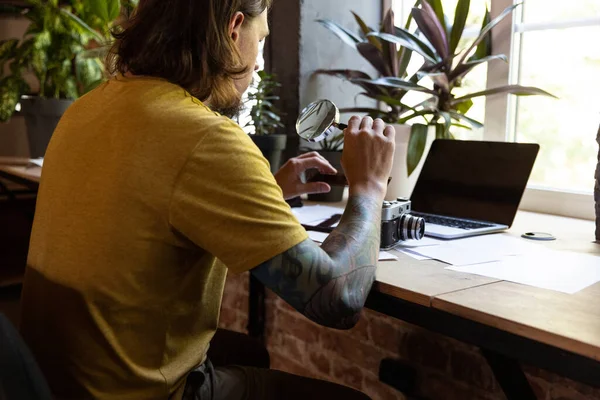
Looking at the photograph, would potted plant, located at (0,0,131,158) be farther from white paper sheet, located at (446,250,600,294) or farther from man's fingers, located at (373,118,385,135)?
white paper sheet, located at (446,250,600,294)

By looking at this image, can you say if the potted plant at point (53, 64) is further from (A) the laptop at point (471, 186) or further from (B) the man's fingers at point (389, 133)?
(B) the man's fingers at point (389, 133)

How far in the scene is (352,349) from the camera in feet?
6.72

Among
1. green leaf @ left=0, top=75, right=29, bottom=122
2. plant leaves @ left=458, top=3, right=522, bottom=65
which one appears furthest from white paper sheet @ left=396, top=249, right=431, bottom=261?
green leaf @ left=0, top=75, right=29, bottom=122

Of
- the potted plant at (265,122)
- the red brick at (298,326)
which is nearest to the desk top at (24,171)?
the potted plant at (265,122)

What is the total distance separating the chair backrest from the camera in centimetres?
70

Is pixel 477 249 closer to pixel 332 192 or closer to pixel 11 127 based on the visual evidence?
pixel 332 192

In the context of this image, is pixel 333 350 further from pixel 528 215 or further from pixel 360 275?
pixel 360 275

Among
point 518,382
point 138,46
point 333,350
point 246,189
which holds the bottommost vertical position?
point 333,350

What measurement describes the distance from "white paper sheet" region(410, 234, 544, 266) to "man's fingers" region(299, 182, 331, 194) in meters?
0.28

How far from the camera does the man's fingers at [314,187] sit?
144 cm

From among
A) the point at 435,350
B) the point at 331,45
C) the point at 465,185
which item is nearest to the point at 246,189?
the point at 465,185

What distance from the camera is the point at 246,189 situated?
844mm

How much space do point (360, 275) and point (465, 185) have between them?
2.45 feet

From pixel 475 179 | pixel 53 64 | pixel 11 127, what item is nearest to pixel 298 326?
pixel 475 179
